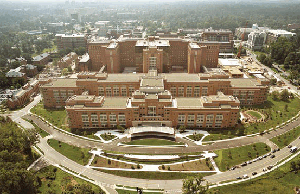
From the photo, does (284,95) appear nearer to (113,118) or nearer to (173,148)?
(173,148)

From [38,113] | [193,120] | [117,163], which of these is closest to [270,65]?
[193,120]

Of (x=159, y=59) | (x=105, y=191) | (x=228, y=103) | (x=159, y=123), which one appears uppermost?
(x=159, y=59)

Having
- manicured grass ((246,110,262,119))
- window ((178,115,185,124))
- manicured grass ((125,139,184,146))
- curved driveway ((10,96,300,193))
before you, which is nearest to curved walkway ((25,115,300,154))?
curved driveway ((10,96,300,193))

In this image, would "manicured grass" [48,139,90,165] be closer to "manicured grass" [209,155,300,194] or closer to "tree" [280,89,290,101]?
"manicured grass" [209,155,300,194]

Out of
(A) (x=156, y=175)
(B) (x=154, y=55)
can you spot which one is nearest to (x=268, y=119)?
(A) (x=156, y=175)

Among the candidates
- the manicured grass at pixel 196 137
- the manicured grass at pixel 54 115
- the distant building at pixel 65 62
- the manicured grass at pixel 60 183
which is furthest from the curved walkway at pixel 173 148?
the distant building at pixel 65 62

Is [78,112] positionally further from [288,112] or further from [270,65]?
[270,65]
